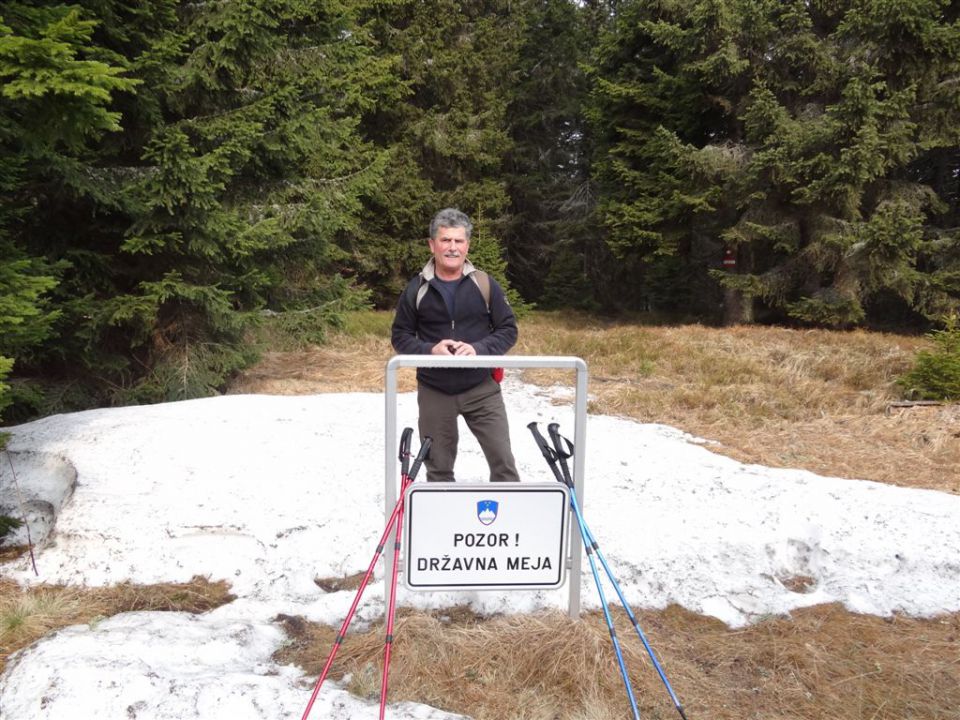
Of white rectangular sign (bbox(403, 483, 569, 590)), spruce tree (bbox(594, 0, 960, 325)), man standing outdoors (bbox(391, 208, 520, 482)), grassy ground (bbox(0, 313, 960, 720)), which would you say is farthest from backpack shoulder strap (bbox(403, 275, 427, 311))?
spruce tree (bbox(594, 0, 960, 325))

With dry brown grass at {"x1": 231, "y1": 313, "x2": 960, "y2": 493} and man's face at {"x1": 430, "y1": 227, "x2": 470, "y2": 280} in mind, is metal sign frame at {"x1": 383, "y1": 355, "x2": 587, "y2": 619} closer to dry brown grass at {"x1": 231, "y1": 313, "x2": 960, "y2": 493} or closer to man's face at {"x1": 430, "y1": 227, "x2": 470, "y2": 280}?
man's face at {"x1": 430, "y1": 227, "x2": 470, "y2": 280}

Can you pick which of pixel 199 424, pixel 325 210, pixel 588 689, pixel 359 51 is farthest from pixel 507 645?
pixel 359 51

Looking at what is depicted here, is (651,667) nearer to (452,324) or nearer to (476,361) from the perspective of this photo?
(476,361)

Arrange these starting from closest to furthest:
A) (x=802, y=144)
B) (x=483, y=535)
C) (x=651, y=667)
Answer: (x=483, y=535)
(x=651, y=667)
(x=802, y=144)

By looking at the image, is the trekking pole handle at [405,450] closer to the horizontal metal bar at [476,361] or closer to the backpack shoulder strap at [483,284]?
the horizontal metal bar at [476,361]

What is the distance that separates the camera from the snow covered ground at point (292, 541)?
2859 mm

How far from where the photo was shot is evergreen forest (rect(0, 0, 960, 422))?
23.4 ft

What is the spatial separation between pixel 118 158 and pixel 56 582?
5752 mm

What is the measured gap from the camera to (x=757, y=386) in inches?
351

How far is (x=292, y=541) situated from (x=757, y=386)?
6.73m

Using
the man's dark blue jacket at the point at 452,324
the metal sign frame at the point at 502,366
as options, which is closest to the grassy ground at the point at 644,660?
the metal sign frame at the point at 502,366

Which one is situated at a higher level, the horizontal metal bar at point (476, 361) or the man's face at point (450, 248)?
the man's face at point (450, 248)

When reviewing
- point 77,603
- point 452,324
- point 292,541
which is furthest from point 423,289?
point 77,603

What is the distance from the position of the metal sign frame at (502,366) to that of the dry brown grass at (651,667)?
0.33 meters
